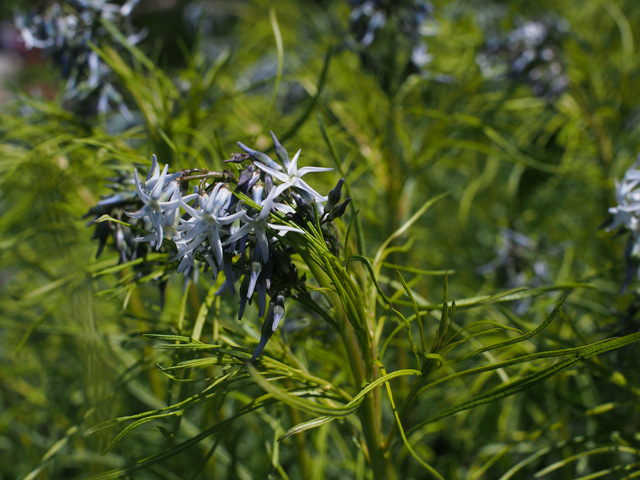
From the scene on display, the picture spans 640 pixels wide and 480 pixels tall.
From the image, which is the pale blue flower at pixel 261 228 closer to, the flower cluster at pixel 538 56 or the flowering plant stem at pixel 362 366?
the flowering plant stem at pixel 362 366

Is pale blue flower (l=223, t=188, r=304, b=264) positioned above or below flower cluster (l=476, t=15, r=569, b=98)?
below

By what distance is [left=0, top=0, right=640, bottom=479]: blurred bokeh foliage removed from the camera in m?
0.63

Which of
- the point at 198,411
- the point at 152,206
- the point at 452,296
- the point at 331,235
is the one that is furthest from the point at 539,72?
the point at 198,411

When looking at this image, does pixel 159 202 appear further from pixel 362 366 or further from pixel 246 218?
pixel 362 366

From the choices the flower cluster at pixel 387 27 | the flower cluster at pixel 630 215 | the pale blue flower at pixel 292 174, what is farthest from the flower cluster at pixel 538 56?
the pale blue flower at pixel 292 174

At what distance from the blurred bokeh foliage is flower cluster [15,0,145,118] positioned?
0.9 inches

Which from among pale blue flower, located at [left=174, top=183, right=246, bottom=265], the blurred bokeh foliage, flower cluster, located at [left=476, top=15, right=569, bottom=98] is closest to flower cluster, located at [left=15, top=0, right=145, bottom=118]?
the blurred bokeh foliage

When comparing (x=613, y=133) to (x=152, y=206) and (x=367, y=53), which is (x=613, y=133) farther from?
(x=152, y=206)

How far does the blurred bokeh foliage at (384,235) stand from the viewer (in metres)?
0.63

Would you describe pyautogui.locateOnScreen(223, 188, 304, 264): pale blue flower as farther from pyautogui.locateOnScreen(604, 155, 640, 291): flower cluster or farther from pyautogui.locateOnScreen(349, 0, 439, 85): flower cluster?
pyautogui.locateOnScreen(349, 0, 439, 85): flower cluster

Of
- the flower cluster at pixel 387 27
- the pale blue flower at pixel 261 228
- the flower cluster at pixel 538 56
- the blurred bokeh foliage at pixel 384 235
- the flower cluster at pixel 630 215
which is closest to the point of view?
the pale blue flower at pixel 261 228

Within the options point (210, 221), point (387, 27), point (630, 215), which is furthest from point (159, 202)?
point (387, 27)

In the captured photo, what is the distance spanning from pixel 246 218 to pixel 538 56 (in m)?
0.78

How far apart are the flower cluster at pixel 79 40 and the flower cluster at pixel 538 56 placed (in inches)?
23.9
